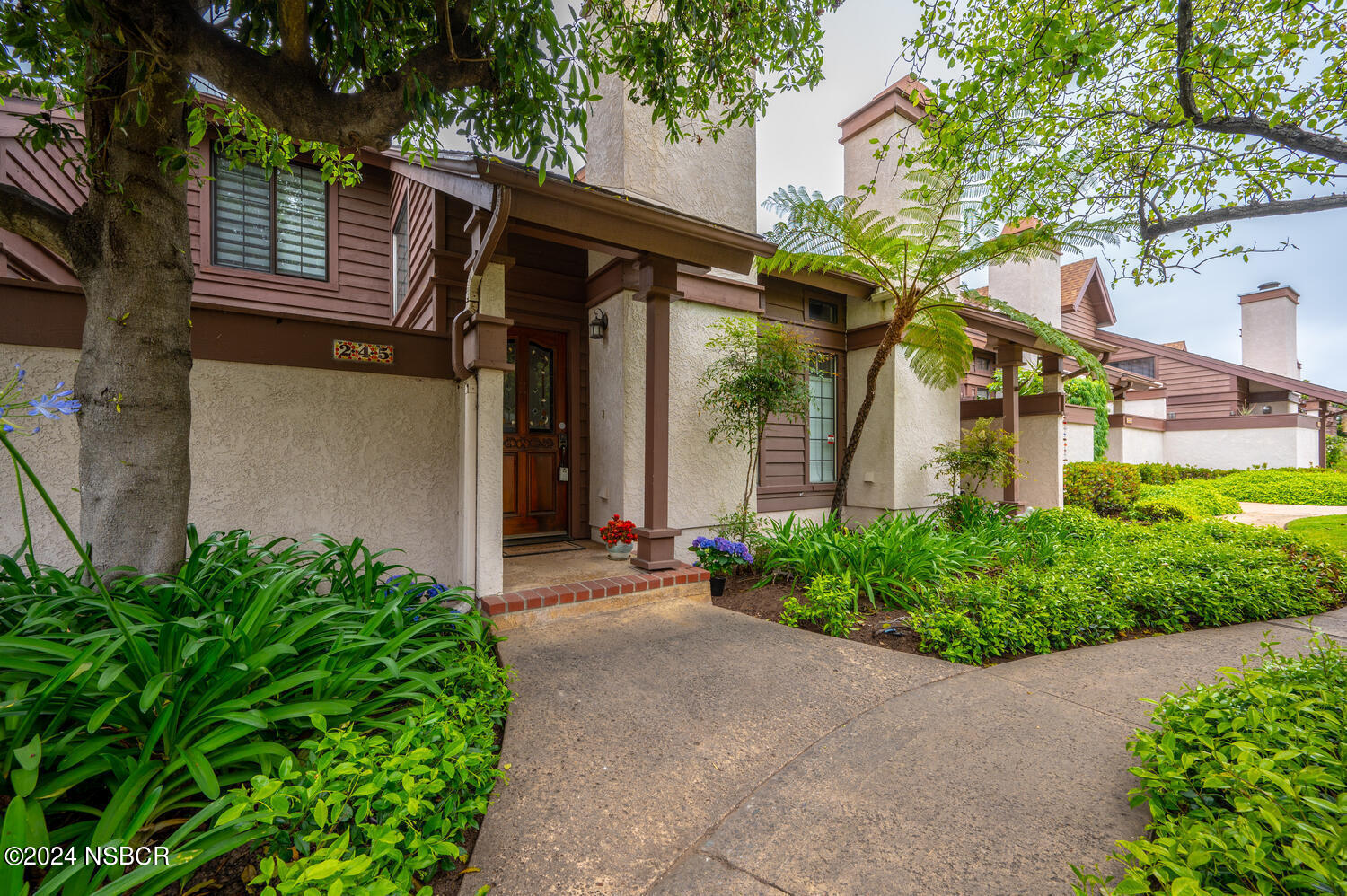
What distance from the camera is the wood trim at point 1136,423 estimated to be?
13969 mm

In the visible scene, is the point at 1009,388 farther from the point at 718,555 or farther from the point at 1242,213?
the point at 718,555

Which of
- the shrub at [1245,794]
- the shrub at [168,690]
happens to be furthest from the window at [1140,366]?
the shrub at [168,690]

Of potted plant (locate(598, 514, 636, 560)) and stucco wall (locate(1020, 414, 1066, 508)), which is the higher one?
stucco wall (locate(1020, 414, 1066, 508))

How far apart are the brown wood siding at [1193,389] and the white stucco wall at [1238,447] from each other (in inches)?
26.3

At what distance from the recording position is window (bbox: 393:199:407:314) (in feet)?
20.6

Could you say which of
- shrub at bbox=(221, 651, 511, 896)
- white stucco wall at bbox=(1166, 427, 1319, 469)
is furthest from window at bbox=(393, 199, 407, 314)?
white stucco wall at bbox=(1166, 427, 1319, 469)

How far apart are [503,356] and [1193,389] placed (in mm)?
21135

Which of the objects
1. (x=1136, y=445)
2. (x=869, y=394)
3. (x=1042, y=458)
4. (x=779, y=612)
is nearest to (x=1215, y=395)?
(x=1136, y=445)

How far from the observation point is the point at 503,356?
3902 millimetres

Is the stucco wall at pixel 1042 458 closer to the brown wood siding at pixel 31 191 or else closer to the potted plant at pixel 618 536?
the potted plant at pixel 618 536

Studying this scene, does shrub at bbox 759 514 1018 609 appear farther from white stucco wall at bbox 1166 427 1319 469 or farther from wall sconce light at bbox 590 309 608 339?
white stucco wall at bbox 1166 427 1319 469

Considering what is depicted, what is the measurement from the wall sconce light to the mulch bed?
9.08 ft

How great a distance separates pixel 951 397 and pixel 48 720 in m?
8.43

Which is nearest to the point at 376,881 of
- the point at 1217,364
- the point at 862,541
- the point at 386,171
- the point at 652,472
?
the point at 652,472
